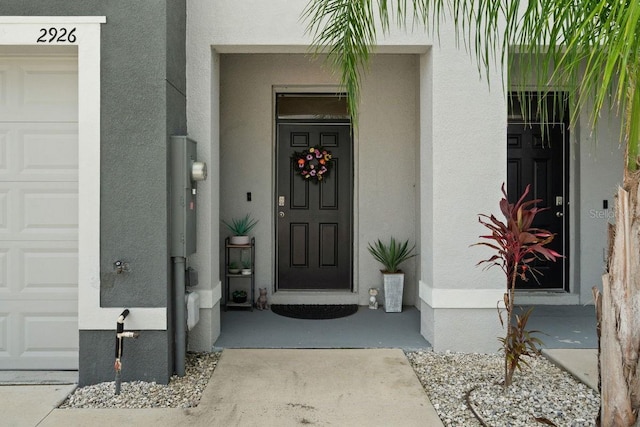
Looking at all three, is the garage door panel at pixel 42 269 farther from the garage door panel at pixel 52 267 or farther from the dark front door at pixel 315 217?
the dark front door at pixel 315 217

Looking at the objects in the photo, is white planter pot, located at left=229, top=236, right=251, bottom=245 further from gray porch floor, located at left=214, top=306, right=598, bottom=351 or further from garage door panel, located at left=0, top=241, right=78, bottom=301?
garage door panel, located at left=0, top=241, right=78, bottom=301

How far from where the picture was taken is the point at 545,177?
19.0ft

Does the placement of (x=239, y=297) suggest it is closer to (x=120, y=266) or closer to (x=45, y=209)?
(x=120, y=266)

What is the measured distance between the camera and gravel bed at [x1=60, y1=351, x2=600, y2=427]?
3.01m

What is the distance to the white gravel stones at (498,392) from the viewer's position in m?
2.98

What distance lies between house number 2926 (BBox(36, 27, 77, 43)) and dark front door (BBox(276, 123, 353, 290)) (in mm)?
2663

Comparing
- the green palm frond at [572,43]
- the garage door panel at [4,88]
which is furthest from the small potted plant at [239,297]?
the green palm frond at [572,43]

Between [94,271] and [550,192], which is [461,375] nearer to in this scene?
[94,271]

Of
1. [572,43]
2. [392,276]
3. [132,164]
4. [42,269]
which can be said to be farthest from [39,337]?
[572,43]

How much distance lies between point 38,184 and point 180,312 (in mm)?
1403

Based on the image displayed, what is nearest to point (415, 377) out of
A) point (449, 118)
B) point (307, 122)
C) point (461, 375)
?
point (461, 375)

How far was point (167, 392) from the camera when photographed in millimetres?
3363

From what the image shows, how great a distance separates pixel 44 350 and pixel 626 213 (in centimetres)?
382

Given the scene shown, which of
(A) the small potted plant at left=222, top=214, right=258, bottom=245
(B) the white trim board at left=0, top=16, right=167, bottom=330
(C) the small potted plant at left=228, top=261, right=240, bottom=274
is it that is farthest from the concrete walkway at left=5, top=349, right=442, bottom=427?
(A) the small potted plant at left=222, top=214, right=258, bottom=245
